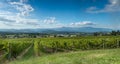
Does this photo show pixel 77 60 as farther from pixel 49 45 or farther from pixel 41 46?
pixel 49 45

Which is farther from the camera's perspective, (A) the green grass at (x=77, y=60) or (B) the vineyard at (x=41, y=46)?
(B) the vineyard at (x=41, y=46)

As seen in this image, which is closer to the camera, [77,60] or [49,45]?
[77,60]

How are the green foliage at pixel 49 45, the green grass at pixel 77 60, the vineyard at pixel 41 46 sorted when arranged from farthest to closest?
1. the green foliage at pixel 49 45
2. the vineyard at pixel 41 46
3. the green grass at pixel 77 60

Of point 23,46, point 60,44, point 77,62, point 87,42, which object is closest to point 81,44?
point 87,42

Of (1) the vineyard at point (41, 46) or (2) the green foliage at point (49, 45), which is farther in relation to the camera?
(2) the green foliage at point (49, 45)

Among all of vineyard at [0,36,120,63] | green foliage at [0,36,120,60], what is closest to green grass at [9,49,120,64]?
vineyard at [0,36,120,63]

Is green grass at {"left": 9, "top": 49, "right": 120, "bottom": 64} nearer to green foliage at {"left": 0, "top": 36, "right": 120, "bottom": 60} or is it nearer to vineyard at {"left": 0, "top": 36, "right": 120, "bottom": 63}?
vineyard at {"left": 0, "top": 36, "right": 120, "bottom": 63}

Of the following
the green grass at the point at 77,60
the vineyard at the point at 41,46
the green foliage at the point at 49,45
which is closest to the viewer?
the green grass at the point at 77,60

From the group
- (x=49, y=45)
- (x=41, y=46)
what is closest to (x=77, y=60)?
(x=41, y=46)

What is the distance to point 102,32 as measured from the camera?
85.9m

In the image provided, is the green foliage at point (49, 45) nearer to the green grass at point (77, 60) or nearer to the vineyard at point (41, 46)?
the vineyard at point (41, 46)

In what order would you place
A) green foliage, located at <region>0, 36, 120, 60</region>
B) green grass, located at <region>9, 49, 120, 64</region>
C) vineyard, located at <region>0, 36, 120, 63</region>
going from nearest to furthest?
green grass, located at <region>9, 49, 120, 64</region>
vineyard, located at <region>0, 36, 120, 63</region>
green foliage, located at <region>0, 36, 120, 60</region>

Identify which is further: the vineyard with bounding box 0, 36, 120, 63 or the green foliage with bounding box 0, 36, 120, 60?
the green foliage with bounding box 0, 36, 120, 60

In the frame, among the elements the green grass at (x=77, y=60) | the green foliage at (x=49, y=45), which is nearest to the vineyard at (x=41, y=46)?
the green foliage at (x=49, y=45)
